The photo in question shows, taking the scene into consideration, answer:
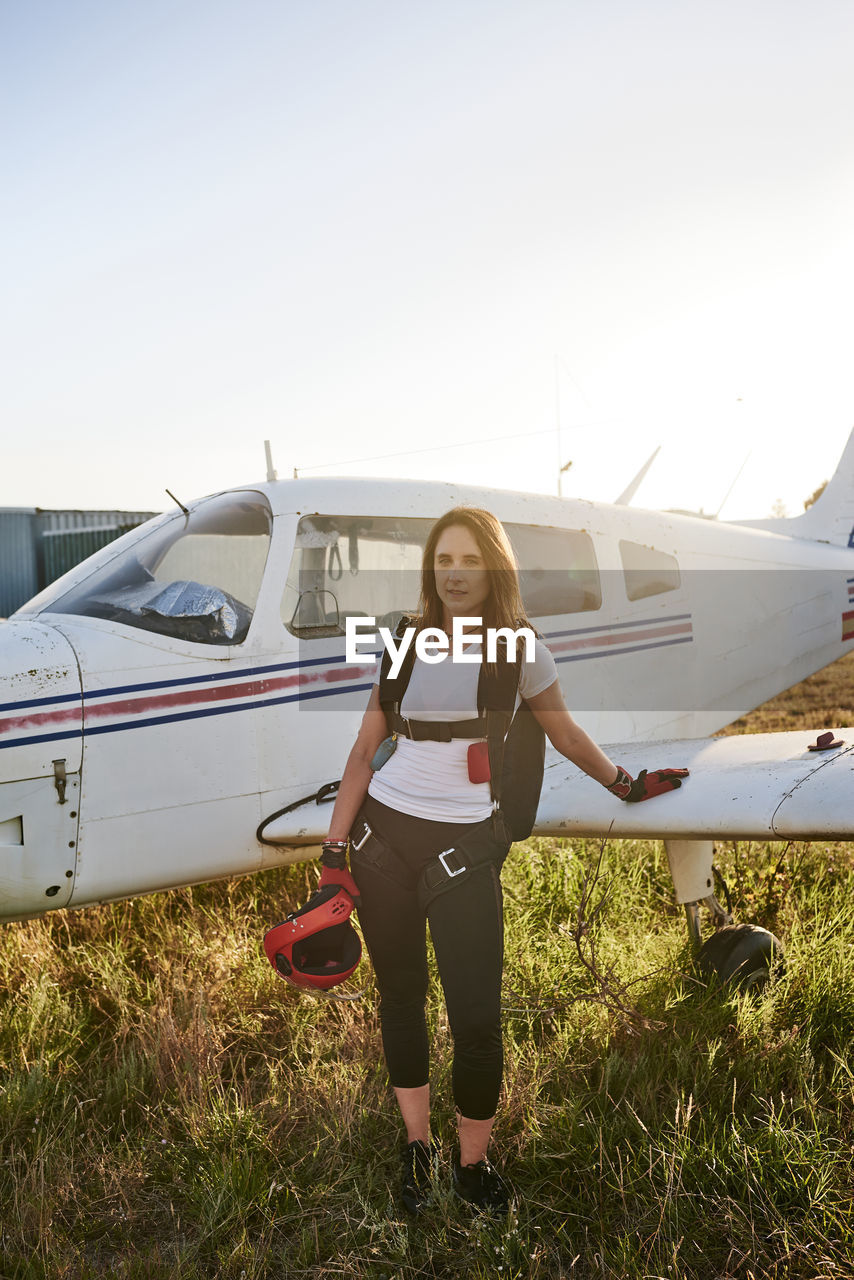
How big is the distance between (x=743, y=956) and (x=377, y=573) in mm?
2296

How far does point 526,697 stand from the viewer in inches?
93.9

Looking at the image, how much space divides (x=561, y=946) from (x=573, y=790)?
2.75 ft

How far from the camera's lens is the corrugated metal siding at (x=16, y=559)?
21.7 meters

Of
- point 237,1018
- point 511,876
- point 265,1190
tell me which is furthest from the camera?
point 511,876

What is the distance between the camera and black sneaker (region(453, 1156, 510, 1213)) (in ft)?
7.66

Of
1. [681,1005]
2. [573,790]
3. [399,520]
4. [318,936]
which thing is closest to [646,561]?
[399,520]

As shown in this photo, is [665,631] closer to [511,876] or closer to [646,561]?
[646,561]

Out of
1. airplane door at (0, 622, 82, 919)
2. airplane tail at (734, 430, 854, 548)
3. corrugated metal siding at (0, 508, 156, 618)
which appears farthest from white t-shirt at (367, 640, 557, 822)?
corrugated metal siding at (0, 508, 156, 618)

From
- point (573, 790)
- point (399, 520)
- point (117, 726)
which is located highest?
point (399, 520)

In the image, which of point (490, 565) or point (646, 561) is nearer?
point (490, 565)

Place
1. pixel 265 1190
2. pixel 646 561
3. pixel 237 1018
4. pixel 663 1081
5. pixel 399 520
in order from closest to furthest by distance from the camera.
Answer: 1. pixel 265 1190
2. pixel 663 1081
3. pixel 237 1018
4. pixel 399 520
5. pixel 646 561

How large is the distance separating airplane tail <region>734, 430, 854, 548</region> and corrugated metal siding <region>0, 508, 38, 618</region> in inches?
743

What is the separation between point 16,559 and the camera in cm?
2191

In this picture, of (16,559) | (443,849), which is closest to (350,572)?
(443,849)
